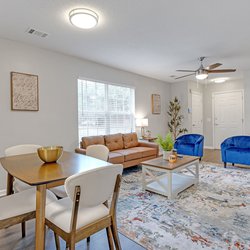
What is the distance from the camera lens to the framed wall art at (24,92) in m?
3.34

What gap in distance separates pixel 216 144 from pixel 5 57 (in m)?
7.43

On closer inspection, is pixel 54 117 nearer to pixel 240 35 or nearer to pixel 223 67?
pixel 240 35

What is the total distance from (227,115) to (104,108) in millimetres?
5001

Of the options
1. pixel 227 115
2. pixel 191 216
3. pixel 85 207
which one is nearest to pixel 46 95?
pixel 85 207

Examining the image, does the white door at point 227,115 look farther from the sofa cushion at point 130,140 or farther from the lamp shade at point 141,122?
the sofa cushion at point 130,140

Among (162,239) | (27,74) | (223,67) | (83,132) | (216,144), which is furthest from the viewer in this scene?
(216,144)

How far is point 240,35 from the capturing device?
3221 millimetres

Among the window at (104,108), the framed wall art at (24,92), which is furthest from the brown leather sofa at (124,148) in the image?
the framed wall art at (24,92)

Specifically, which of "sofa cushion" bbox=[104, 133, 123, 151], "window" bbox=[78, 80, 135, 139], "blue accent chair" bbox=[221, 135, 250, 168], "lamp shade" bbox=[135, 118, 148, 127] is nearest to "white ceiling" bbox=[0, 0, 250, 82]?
"window" bbox=[78, 80, 135, 139]

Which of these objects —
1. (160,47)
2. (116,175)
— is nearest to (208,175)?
(160,47)

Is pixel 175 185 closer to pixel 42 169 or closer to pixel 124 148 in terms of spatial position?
pixel 124 148

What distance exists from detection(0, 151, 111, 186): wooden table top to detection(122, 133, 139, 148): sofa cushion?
300cm

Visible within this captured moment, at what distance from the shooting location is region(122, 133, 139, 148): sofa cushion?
4.94 metres

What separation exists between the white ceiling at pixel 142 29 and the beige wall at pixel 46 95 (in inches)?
9.6
